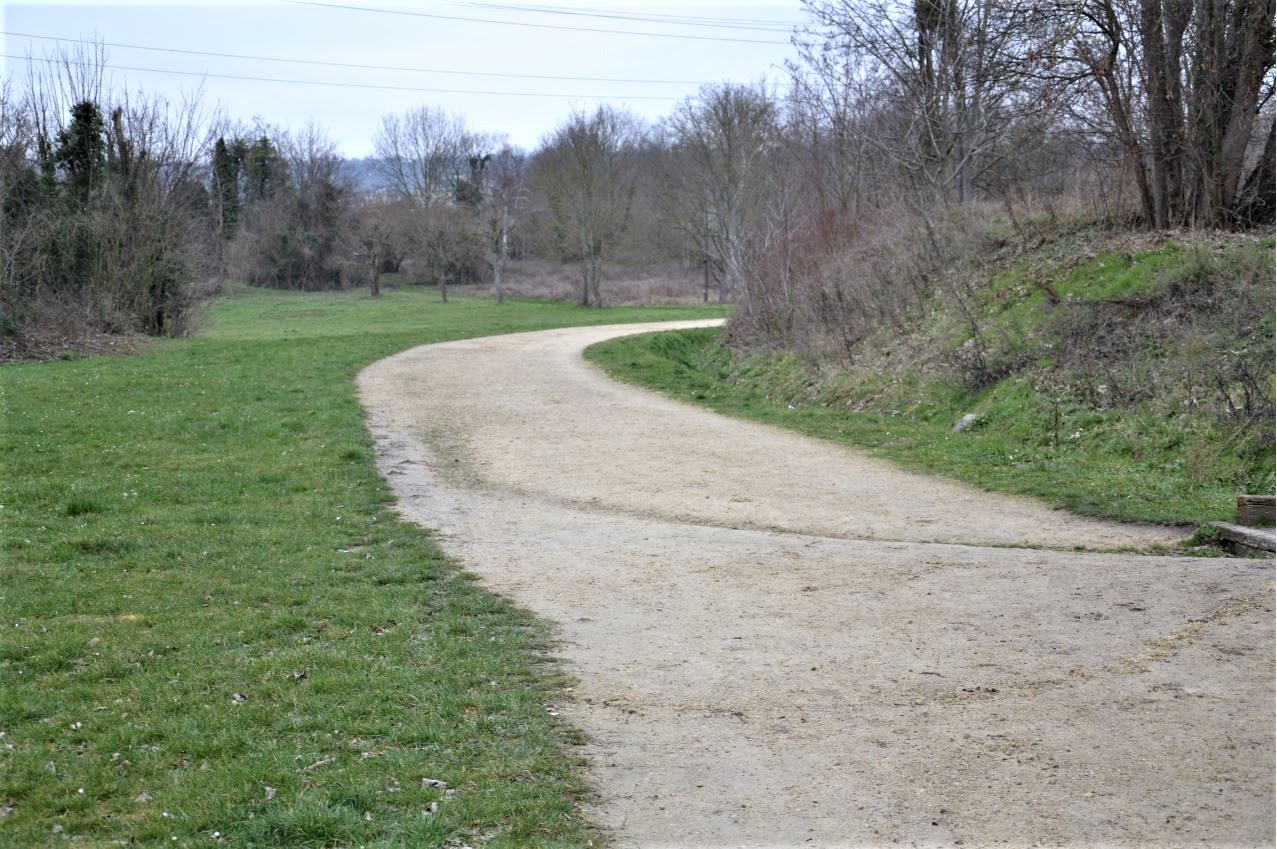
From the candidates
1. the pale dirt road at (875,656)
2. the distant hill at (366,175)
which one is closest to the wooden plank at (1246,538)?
the pale dirt road at (875,656)

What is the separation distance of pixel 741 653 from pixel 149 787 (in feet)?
10.1

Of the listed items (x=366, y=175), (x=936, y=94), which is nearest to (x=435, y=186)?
(x=366, y=175)

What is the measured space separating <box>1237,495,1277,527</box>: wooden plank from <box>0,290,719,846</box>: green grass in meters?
5.84

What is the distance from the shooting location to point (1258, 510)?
8.77 meters

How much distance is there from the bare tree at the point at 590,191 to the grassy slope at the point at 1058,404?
3418cm

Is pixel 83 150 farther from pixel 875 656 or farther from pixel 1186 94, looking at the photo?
pixel 875 656

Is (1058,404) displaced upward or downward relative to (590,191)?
downward

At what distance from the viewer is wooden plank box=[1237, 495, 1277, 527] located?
8.73m

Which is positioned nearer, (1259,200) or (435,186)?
(1259,200)

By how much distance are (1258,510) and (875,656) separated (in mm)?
4536

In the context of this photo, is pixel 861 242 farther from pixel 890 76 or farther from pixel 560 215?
pixel 560 215

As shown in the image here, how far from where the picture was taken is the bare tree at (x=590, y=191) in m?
53.6

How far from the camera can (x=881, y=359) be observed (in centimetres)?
1814

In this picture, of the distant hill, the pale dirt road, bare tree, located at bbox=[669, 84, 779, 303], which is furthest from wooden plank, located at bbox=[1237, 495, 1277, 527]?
the distant hill
